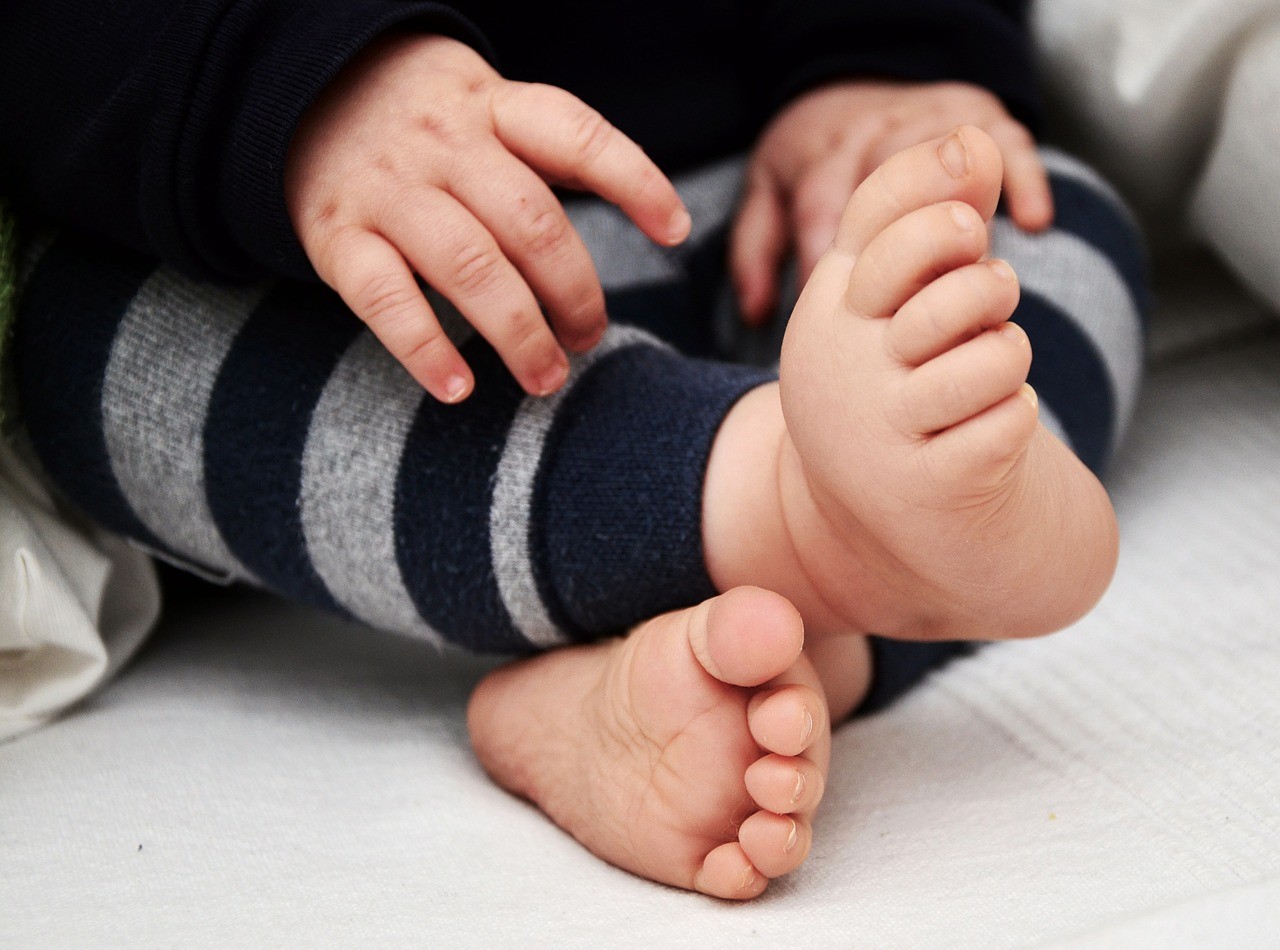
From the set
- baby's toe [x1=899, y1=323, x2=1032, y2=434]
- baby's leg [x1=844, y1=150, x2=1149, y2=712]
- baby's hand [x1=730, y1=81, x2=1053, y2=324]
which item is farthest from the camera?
baby's hand [x1=730, y1=81, x2=1053, y2=324]

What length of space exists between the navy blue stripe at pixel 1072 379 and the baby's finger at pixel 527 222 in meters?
0.25

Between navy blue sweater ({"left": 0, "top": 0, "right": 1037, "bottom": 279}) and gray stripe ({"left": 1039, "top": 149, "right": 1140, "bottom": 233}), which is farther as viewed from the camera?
gray stripe ({"left": 1039, "top": 149, "right": 1140, "bottom": 233})

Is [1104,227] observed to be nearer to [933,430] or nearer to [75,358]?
[933,430]

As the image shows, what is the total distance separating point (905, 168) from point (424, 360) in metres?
0.18

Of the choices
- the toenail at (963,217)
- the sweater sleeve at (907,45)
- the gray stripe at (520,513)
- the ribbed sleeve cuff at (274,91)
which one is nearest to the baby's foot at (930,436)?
the toenail at (963,217)

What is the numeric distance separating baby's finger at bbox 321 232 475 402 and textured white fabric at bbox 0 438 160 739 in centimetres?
20

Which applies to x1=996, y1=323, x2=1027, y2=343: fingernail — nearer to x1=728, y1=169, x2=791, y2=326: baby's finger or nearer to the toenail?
the toenail

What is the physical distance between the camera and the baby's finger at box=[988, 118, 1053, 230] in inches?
25.6

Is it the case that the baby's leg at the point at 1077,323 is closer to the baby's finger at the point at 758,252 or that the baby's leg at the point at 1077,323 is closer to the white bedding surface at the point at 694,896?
the white bedding surface at the point at 694,896

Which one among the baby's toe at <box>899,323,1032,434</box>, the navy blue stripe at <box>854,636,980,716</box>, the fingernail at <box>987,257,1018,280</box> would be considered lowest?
the navy blue stripe at <box>854,636,980,716</box>

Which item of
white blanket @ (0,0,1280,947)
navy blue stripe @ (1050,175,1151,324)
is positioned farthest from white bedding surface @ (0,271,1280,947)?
navy blue stripe @ (1050,175,1151,324)

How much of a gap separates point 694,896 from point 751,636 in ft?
0.32

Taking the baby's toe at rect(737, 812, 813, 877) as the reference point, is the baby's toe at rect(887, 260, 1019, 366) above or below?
above

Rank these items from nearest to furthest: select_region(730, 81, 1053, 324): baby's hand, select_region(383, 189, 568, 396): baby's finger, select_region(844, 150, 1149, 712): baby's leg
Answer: select_region(383, 189, 568, 396): baby's finger < select_region(844, 150, 1149, 712): baby's leg < select_region(730, 81, 1053, 324): baby's hand
